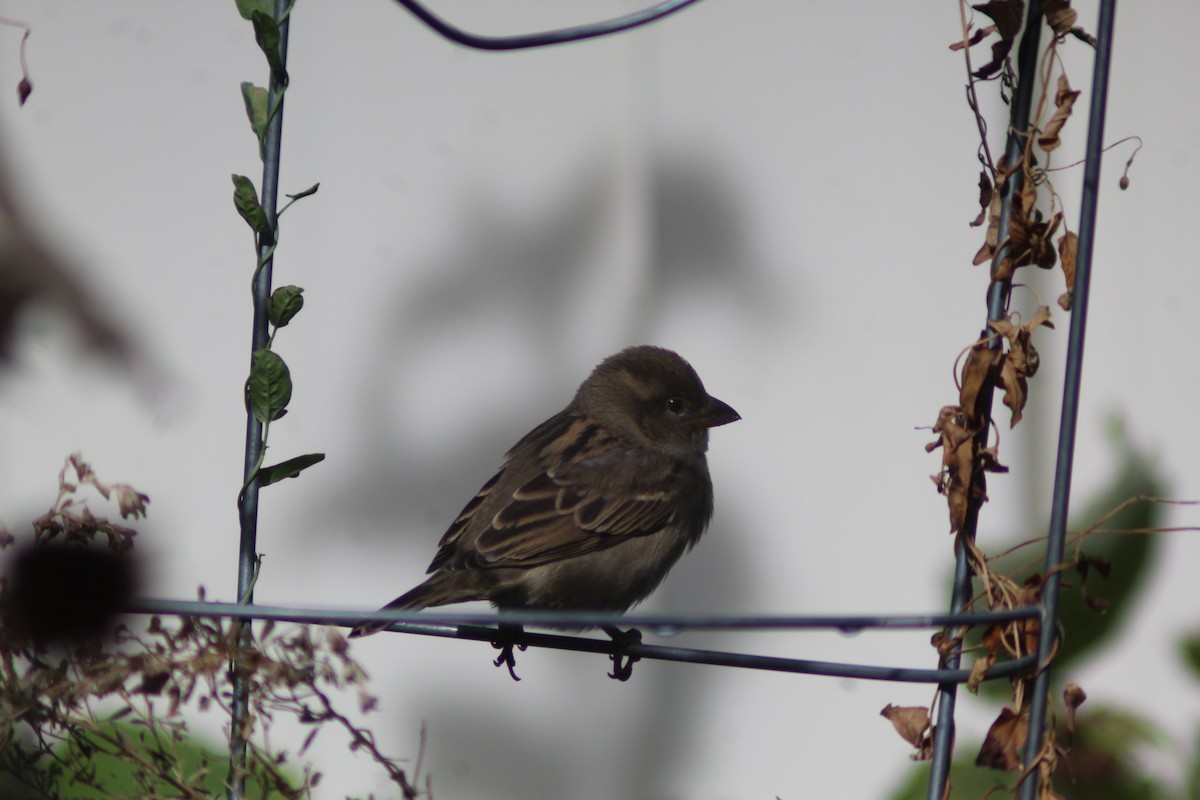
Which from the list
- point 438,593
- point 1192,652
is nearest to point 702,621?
point 438,593

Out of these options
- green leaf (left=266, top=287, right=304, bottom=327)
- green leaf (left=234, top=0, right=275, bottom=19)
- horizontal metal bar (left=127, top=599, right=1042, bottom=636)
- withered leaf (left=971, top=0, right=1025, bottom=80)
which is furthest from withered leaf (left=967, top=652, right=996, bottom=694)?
green leaf (left=234, top=0, right=275, bottom=19)

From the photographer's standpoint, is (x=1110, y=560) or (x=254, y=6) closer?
(x=254, y=6)

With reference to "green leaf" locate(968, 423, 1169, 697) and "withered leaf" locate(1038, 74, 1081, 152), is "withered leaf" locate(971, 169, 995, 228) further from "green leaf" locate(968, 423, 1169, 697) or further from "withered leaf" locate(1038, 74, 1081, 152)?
"green leaf" locate(968, 423, 1169, 697)

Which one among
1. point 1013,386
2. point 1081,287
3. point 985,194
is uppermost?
point 985,194

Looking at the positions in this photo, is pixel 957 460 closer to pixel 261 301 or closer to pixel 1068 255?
pixel 1068 255

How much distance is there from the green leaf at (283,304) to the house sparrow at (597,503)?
0.85 m

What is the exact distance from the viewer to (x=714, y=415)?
308cm

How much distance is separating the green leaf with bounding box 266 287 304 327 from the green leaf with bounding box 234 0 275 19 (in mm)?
365

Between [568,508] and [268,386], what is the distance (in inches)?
44.8

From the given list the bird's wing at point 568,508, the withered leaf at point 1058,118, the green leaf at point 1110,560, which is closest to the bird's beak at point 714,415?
the bird's wing at point 568,508

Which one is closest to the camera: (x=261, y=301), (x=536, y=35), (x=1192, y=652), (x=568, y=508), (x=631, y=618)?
(x=631, y=618)

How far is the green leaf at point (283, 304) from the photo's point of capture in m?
1.68

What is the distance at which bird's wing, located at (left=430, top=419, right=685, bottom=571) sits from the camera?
2.60 m

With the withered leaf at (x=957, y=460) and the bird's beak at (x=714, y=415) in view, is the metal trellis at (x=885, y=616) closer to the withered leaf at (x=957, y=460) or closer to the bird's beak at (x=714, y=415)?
the withered leaf at (x=957, y=460)
